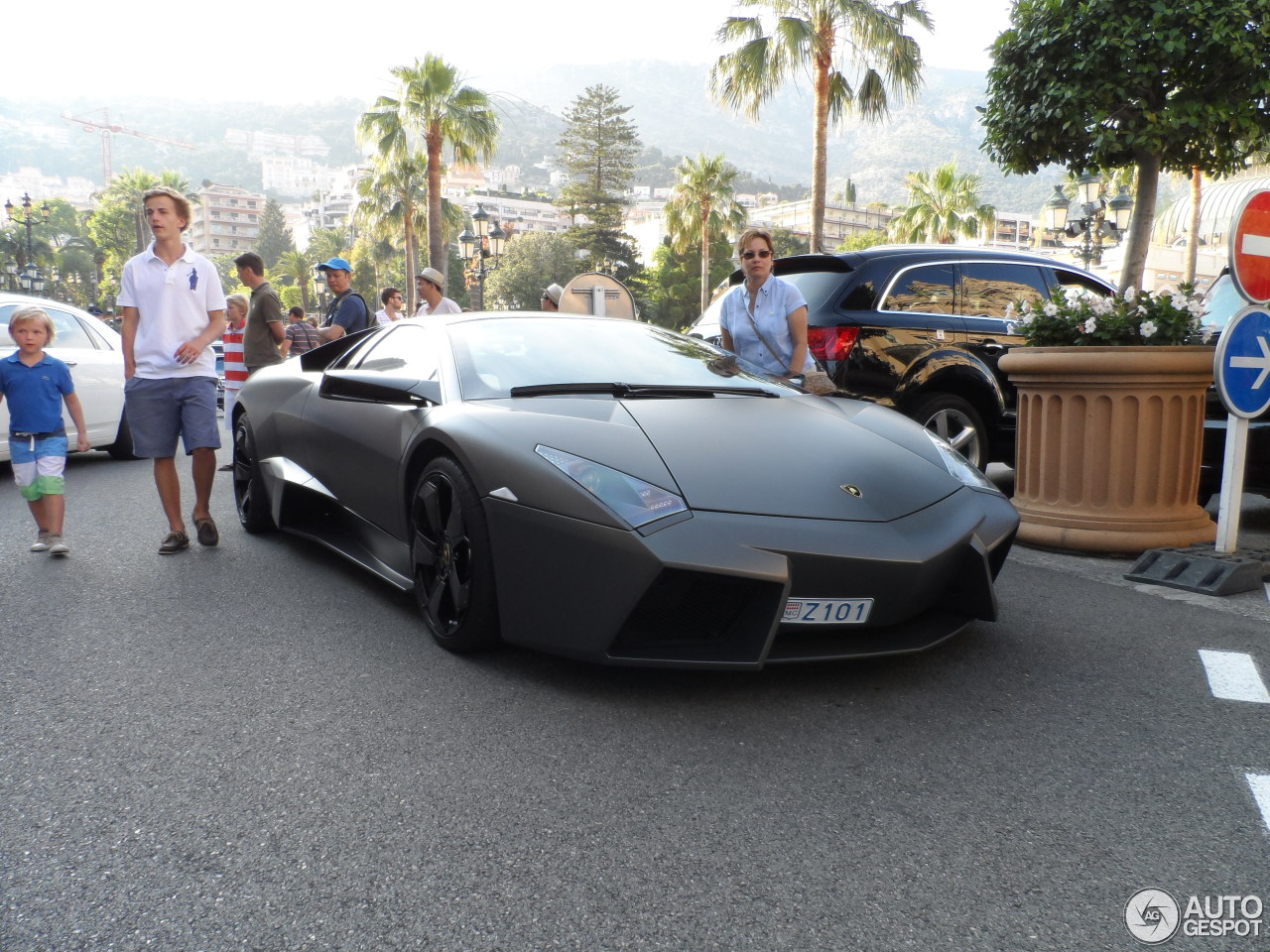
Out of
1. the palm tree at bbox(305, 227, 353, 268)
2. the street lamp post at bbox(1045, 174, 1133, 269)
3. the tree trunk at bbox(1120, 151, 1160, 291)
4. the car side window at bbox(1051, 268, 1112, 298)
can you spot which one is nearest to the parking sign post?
the car side window at bbox(1051, 268, 1112, 298)

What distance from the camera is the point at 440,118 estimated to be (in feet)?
88.6

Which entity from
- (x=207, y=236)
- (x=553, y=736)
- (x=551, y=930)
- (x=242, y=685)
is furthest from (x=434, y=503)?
(x=207, y=236)

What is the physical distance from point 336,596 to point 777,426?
2.02 m

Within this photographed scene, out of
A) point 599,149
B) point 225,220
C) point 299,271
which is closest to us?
point 599,149

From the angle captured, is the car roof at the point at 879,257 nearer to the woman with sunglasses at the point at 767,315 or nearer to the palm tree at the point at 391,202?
the woman with sunglasses at the point at 767,315

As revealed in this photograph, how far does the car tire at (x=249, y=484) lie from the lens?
544cm

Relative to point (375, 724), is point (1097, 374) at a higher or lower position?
higher

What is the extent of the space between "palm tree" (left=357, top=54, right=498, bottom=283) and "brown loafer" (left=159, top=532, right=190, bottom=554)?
22.2 m

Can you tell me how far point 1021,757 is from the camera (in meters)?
2.59

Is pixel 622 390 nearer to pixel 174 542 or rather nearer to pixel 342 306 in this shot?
pixel 174 542

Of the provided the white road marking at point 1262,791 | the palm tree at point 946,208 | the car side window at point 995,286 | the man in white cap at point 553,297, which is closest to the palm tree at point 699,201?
the palm tree at point 946,208

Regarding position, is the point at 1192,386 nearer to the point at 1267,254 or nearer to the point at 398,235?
the point at 1267,254

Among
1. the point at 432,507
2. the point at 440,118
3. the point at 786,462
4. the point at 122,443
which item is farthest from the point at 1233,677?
the point at 440,118

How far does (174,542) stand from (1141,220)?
37.2 feet
